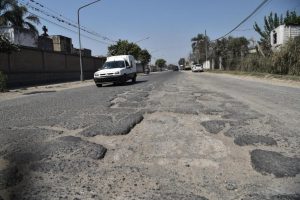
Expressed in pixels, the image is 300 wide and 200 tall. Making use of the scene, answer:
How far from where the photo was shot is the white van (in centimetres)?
2269

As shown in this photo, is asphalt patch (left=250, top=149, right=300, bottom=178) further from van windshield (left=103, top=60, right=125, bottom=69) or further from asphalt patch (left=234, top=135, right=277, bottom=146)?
van windshield (left=103, top=60, right=125, bottom=69)

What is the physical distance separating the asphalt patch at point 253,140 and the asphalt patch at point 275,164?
505 millimetres

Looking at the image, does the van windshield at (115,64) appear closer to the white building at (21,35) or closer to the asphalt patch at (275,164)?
the white building at (21,35)

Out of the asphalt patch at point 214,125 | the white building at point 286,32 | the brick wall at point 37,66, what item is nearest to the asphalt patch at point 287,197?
the asphalt patch at point 214,125

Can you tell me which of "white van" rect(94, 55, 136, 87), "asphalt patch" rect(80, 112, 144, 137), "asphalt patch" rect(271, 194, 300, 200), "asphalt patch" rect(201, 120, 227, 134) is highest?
"white van" rect(94, 55, 136, 87)

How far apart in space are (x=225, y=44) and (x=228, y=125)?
69949 mm

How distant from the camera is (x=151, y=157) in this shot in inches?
191

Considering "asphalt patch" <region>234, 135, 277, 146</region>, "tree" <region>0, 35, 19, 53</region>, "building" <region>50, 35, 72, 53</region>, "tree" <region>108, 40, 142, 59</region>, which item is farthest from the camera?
"tree" <region>108, 40, 142, 59</region>

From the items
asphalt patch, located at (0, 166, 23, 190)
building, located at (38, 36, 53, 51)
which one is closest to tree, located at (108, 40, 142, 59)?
building, located at (38, 36, 53, 51)

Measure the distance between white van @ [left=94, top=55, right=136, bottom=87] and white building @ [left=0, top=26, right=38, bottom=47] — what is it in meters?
12.4

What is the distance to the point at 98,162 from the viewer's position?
4.61 metres

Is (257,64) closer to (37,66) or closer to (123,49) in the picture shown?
(37,66)

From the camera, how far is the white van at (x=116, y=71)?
22.7 m

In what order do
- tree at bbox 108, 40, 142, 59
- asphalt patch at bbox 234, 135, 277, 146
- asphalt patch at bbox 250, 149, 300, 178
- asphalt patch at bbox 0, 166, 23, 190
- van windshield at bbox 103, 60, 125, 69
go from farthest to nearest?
tree at bbox 108, 40, 142, 59 → van windshield at bbox 103, 60, 125, 69 → asphalt patch at bbox 234, 135, 277, 146 → asphalt patch at bbox 250, 149, 300, 178 → asphalt patch at bbox 0, 166, 23, 190
